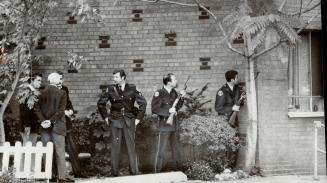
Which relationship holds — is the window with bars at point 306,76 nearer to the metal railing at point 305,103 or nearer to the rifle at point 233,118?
the metal railing at point 305,103

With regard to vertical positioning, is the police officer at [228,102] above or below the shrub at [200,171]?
above

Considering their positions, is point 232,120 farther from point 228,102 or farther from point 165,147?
point 165,147

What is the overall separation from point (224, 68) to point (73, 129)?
351 centimetres

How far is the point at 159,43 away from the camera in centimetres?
1071

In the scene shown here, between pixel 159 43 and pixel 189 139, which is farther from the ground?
pixel 159 43

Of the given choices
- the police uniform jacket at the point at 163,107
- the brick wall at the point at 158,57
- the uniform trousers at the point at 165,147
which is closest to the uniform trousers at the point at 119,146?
the uniform trousers at the point at 165,147

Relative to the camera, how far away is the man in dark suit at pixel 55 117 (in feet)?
27.9

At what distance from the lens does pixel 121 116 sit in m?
9.14

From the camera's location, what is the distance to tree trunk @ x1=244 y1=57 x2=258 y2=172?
9.61 metres

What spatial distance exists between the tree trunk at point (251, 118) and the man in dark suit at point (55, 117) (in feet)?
11.9

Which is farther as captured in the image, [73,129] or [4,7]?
[73,129]

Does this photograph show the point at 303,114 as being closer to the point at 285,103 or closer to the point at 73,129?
the point at 285,103

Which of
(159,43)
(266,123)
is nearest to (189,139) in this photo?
(266,123)

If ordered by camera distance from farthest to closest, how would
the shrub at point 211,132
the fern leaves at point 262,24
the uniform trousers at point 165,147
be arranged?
the uniform trousers at point 165,147
the shrub at point 211,132
the fern leaves at point 262,24
